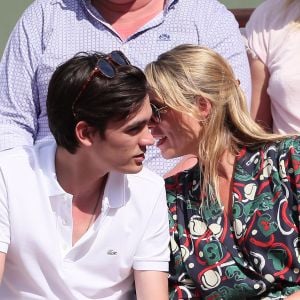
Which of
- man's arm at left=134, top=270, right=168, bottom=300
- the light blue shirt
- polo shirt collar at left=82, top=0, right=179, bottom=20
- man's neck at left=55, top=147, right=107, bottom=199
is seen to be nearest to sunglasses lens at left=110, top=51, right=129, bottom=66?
man's neck at left=55, top=147, right=107, bottom=199

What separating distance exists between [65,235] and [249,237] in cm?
56

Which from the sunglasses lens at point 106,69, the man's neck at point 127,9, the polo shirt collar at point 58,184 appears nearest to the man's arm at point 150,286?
the polo shirt collar at point 58,184

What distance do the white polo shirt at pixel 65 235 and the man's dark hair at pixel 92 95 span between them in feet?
0.60

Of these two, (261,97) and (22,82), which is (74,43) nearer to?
(22,82)

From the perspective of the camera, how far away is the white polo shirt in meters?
2.69

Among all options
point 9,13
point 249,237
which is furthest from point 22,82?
point 9,13

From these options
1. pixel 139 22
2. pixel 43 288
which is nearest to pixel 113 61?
pixel 43 288

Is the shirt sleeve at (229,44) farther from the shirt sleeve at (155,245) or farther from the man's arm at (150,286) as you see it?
the man's arm at (150,286)

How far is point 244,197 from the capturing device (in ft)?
9.36

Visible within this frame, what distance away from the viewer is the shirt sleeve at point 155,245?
2.80m

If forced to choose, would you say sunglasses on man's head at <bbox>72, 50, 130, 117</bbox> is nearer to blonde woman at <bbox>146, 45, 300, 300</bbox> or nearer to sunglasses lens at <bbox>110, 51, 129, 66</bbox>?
sunglasses lens at <bbox>110, 51, 129, 66</bbox>

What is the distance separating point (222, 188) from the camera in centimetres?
292

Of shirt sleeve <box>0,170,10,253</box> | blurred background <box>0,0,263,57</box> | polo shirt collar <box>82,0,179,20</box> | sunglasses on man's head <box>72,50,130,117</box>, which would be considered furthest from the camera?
blurred background <box>0,0,263,57</box>

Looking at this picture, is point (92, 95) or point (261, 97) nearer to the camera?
point (92, 95)
